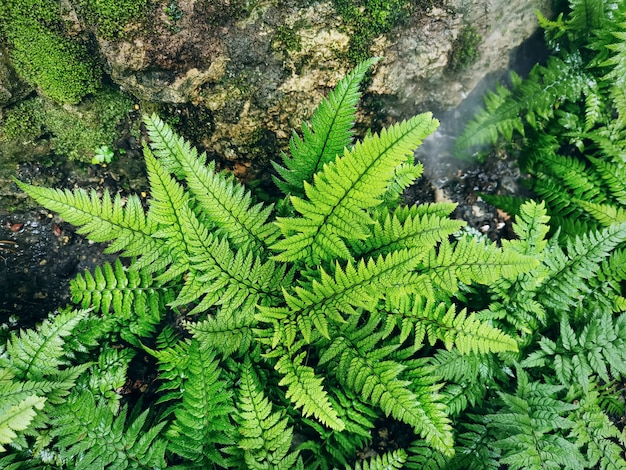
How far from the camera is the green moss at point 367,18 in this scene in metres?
2.98

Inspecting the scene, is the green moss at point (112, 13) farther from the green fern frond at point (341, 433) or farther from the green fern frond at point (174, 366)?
the green fern frond at point (341, 433)

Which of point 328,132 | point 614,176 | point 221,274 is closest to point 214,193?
point 221,274

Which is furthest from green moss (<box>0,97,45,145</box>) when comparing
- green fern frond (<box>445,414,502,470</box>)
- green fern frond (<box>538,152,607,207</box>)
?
green fern frond (<box>538,152,607,207</box>)

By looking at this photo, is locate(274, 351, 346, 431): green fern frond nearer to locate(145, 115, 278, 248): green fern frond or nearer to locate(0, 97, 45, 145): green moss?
locate(145, 115, 278, 248): green fern frond

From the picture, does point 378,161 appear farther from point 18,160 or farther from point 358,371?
point 18,160

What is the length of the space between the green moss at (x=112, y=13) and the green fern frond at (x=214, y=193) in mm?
620

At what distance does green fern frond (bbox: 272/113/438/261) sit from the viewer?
2352mm

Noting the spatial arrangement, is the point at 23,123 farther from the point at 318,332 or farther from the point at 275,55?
the point at 318,332

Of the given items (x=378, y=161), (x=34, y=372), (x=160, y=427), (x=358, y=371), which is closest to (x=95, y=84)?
(x=34, y=372)

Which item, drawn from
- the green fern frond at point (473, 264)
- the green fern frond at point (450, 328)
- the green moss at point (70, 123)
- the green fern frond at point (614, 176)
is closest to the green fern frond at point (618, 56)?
the green fern frond at point (614, 176)

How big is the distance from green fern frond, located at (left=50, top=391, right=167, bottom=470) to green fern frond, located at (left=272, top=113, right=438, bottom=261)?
1495 mm

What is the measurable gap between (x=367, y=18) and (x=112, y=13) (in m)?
1.72

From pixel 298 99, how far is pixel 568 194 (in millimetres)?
2529

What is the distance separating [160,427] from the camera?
2748 mm
